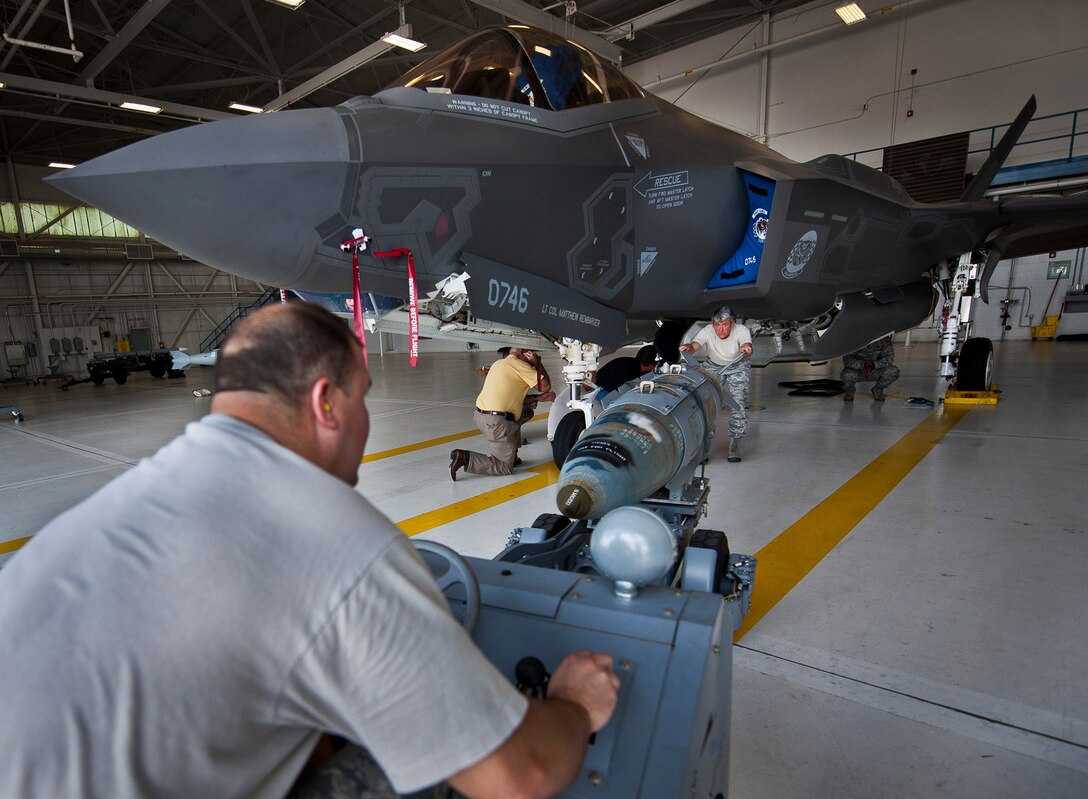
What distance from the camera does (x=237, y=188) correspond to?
2.83m

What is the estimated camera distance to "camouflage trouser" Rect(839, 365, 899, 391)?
873 cm

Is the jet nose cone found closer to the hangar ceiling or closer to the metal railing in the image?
the hangar ceiling

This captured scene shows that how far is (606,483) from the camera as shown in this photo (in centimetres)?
262

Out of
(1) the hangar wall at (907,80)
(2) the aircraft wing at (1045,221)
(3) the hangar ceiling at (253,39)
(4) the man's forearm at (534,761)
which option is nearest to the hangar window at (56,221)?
(3) the hangar ceiling at (253,39)

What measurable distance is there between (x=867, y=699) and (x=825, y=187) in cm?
448

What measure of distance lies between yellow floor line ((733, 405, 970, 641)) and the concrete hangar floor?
17mm

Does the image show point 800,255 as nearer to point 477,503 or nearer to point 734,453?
point 734,453

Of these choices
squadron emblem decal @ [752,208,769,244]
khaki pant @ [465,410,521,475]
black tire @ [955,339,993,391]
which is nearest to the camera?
squadron emblem decal @ [752,208,769,244]

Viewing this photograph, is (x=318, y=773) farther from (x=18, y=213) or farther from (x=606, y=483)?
(x=18, y=213)

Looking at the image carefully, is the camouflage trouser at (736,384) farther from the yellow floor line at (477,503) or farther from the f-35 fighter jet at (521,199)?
the yellow floor line at (477,503)

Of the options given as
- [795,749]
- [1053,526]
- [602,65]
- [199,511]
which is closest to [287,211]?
[199,511]

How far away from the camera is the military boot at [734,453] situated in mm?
5727

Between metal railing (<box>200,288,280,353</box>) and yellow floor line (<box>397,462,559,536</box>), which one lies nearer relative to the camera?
yellow floor line (<box>397,462,559,536</box>)

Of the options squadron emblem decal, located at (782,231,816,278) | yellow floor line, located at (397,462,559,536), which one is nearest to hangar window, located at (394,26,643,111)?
squadron emblem decal, located at (782,231,816,278)
